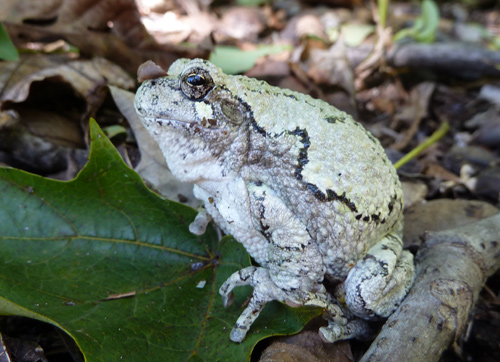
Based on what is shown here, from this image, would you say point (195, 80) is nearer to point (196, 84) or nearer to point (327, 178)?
point (196, 84)

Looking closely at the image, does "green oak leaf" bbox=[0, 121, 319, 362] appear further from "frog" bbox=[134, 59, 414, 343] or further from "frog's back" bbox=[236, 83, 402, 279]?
"frog's back" bbox=[236, 83, 402, 279]

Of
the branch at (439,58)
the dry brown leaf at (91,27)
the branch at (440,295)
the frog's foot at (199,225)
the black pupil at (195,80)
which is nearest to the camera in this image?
the branch at (440,295)

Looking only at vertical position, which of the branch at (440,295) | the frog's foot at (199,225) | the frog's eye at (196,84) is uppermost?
the frog's eye at (196,84)

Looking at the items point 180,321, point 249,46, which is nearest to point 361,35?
point 249,46

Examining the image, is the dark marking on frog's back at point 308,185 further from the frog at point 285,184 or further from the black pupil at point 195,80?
the black pupil at point 195,80

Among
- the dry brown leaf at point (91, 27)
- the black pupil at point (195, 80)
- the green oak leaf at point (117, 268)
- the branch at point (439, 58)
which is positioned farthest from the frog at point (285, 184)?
the branch at point (439, 58)

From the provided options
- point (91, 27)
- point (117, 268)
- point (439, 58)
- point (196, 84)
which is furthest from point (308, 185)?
point (439, 58)

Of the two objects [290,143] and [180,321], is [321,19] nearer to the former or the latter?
[290,143]
